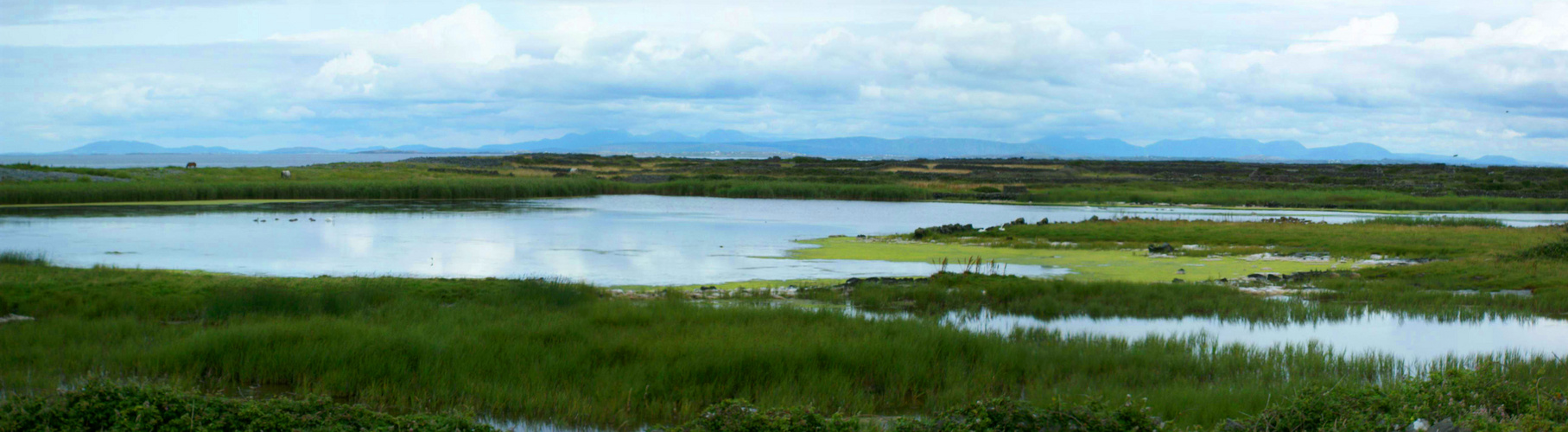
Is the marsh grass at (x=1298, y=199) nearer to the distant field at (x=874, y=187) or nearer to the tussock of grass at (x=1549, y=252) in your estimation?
the distant field at (x=874, y=187)

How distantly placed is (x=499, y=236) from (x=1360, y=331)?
65.4 ft

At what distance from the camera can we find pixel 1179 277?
16.9 metres

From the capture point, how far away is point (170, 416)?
5.60 metres

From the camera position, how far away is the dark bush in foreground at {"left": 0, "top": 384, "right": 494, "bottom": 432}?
17.9 feet

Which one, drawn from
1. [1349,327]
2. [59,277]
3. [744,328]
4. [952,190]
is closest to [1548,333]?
[1349,327]

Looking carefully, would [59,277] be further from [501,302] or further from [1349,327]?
[1349,327]

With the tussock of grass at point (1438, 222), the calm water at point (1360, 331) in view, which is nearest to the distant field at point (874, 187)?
the tussock of grass at point (1438, 222)

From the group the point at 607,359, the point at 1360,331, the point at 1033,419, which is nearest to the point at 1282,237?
the point at 1360,331

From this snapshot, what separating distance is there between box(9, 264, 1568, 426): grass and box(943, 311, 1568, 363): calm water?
85 cm

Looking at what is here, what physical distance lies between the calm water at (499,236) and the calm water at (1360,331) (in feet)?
18.3

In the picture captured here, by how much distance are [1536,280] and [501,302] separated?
48.6 ft

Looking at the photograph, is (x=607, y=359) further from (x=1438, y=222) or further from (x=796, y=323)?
(x=1438, y=222)

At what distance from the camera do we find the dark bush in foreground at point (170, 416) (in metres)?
5.44

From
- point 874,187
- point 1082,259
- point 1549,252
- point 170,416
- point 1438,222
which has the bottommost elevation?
point 1082,259
